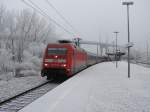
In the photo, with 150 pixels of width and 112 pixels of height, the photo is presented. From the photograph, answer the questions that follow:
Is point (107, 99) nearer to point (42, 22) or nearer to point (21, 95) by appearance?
point (21, 95)

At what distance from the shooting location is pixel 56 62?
2273 centimetres

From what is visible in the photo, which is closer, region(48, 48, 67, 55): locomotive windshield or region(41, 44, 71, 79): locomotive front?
region(41, 44, 71, 79): locomotive front

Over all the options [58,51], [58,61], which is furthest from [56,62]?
[58,51]

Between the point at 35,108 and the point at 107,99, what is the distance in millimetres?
3454

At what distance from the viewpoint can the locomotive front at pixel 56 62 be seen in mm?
22422

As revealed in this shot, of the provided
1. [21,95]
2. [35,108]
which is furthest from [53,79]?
[35,108]

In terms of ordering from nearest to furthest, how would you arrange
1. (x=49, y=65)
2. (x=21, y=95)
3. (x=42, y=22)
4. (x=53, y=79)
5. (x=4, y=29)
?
(x=21, y=95) < (x=49, y=65) < (x=53, y=79) < (x=4, y=29) < (x=42, y=22)

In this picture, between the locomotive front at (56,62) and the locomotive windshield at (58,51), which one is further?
the locomotive windshield at (58,51)

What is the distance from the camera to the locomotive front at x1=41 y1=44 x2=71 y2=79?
22.4m

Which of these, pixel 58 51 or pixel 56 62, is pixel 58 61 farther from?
pixel 58 51

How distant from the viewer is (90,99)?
11.6 meters

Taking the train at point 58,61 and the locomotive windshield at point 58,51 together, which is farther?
the locomotive windshield at point 58,51

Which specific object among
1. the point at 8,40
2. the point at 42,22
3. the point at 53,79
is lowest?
the point at 53,79

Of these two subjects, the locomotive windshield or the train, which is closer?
the train
